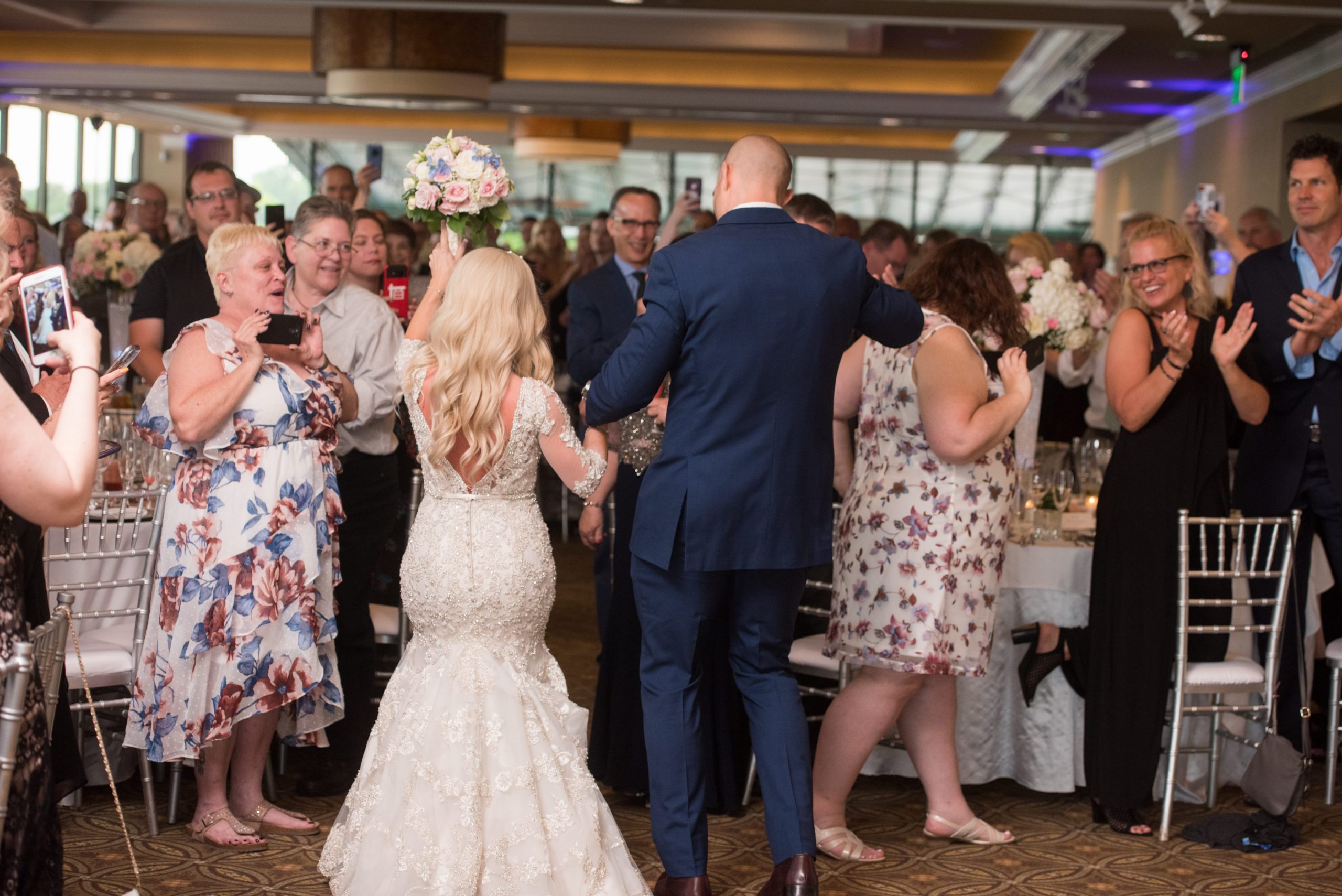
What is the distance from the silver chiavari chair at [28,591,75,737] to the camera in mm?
2143

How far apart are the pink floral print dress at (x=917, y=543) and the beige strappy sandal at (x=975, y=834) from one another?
18.2 inches

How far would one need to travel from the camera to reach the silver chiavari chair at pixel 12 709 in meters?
1.82

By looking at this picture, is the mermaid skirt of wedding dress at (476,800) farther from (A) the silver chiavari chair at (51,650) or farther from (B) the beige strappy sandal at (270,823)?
(A) the silver chiavari chair at (51,650)

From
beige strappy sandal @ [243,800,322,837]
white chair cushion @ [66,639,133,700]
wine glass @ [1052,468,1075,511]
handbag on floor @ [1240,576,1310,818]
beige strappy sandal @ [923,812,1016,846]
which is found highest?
wine glass @ [1052,468,1075,511]

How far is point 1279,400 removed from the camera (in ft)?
14.1

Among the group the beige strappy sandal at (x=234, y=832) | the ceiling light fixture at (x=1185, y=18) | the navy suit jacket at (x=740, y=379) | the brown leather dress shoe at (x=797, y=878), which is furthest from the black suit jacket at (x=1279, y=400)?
the ceiling light fixture at (x=1185, y=18)

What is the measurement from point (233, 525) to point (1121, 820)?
2.54 m

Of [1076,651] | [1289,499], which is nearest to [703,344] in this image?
[1076,651]

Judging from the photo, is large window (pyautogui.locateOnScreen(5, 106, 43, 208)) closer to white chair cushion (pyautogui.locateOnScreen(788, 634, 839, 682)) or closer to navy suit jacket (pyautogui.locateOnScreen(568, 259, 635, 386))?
navy suit jacket (pyautogui.locateOnScreen(568, 259, 635, 386))

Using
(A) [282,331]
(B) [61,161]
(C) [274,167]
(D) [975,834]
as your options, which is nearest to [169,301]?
(A) [282,331]

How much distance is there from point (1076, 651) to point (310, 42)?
11343mm

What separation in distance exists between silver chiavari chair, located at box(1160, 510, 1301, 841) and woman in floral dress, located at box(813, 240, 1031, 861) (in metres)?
0.59

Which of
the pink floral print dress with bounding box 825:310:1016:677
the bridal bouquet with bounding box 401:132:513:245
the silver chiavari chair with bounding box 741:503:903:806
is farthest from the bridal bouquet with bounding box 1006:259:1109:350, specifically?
the bridal bouquet with bounding box 401:132:513:245

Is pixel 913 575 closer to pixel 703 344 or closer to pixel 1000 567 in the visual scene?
pixel 1000 567
